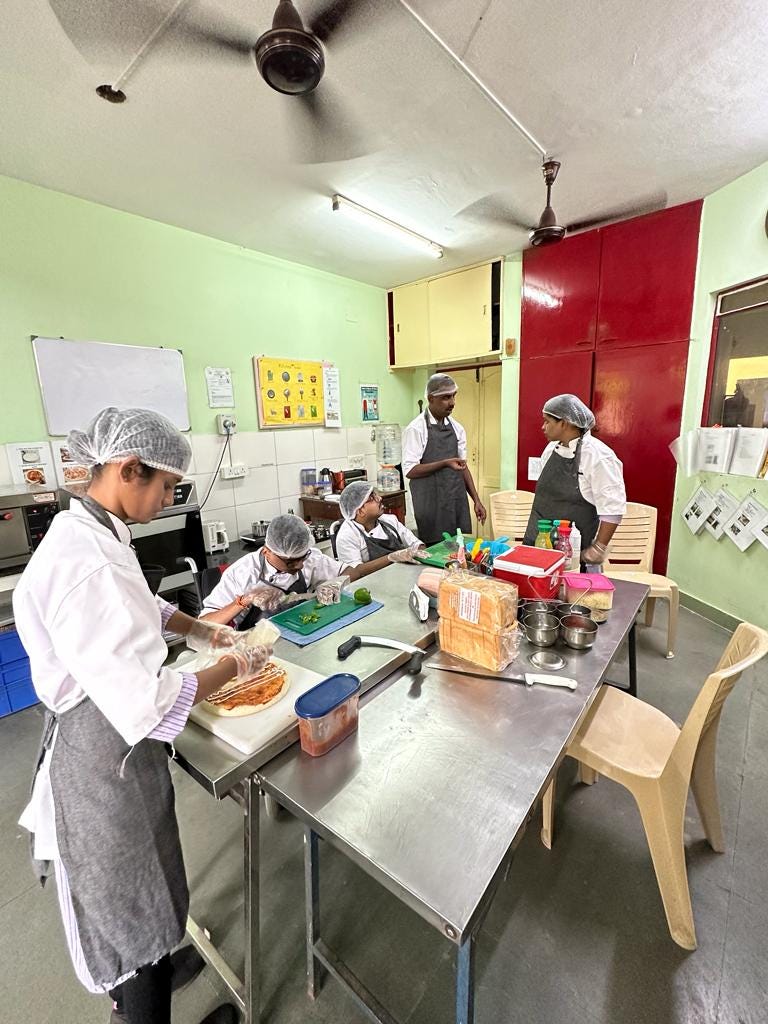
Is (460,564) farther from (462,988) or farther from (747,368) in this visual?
(747,368)

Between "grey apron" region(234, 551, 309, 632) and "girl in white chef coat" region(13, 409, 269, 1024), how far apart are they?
30.8 inches

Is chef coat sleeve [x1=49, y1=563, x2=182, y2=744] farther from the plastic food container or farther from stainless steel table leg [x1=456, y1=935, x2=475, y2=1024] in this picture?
stainless steel table leg [x1=456, y1=935, x2=475, y2=1024]

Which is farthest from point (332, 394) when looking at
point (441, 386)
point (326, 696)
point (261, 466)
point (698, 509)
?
point (326, 696)

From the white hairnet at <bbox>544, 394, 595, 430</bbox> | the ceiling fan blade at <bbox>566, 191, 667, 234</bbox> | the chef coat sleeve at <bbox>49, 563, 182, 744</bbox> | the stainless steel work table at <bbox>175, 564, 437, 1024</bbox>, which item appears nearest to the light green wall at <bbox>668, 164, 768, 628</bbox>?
the ceiling fan blade at <bbox>566, 191, 667, 234</bbox>

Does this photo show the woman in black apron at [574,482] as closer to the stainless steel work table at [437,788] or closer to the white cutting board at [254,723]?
the stainless steel work table at [437,788]

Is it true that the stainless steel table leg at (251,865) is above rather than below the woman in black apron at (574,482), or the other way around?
below

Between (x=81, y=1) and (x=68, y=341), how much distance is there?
167 cm

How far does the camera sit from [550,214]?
2.35 meters

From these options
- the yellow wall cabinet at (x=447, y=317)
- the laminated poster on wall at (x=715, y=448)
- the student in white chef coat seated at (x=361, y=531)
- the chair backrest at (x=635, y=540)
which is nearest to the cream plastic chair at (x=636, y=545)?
the chair backrest at (x=635, y=540)

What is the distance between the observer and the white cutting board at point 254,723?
925mm

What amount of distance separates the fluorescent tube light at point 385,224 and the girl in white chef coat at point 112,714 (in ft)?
8.08

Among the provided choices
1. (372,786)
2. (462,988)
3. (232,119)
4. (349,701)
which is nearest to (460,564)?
(349,701)

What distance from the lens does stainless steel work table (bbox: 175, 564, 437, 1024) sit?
2.94ft

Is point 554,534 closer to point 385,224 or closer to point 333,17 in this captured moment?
point 333,17
